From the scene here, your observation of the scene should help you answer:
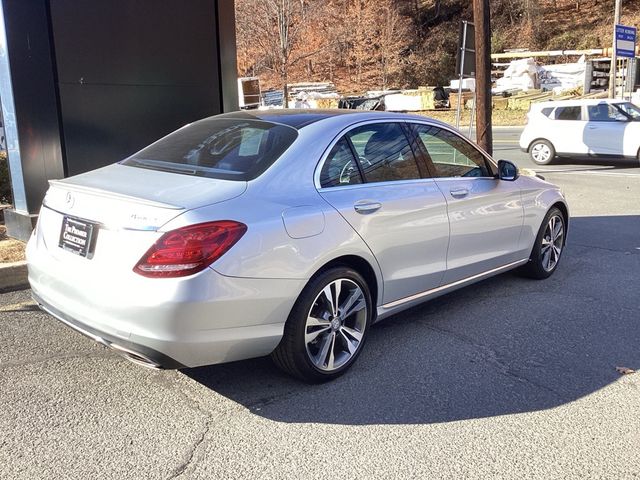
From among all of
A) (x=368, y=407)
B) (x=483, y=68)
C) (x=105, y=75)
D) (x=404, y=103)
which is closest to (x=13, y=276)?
(x=105, y=75)

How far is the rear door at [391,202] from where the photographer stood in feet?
12.4

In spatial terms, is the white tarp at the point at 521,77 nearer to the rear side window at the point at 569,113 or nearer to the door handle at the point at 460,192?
the rear side window at the point at 569,113

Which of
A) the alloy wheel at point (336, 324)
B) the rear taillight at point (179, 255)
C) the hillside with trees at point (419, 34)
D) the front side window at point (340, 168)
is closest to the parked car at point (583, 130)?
the front side window at point (340, 168)

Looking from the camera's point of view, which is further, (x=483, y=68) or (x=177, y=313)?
(x=483, y=68)

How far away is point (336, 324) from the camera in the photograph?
3.70 meters

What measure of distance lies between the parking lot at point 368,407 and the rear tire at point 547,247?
0.79 metres

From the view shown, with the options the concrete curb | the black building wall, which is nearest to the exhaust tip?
the concrete curb

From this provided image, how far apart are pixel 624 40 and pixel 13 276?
20.1m

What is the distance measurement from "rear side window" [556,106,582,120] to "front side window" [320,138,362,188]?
43.2 ft

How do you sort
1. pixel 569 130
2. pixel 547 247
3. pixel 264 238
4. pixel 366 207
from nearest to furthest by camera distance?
1. pixel 264 238
2. pixel 366 207
3. pixel 547 247
4. pixel 569 130

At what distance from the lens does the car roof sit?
13.3 feet

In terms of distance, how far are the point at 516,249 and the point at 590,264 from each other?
5.28 ft

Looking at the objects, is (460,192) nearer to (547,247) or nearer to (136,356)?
(547,247)

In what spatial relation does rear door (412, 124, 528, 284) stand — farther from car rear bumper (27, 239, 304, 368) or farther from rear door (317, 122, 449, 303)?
car rear bumper (27, 239, 304, 368)
